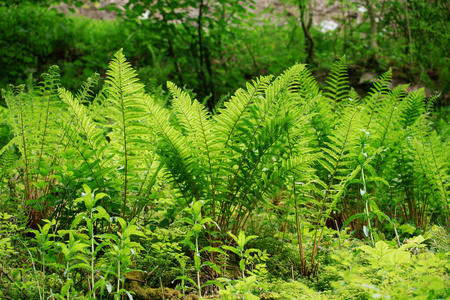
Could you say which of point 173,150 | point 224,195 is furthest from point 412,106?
point 173,150

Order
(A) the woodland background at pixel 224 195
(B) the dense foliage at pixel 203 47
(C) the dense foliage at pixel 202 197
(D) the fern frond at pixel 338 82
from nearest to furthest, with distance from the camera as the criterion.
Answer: (A) the woodland background at pixel 224 195, (C) the dense foliage at pixel 202 197, (D) the fern frond at pixel 338 82, (B) the dense foliage at pixel 203 47

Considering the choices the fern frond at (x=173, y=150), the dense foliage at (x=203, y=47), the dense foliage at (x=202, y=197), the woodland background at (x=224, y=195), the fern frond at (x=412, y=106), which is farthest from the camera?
the dense foliage at (x=203, y=47)

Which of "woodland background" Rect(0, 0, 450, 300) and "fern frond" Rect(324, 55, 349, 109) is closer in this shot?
"woodland background" Rect(0, 0, 450, 300)

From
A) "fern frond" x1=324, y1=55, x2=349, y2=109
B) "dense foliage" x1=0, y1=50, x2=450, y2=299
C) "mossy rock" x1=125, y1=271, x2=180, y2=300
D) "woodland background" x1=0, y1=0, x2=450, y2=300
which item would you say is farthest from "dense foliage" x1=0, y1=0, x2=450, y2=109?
"mossy rock" x1=125, y1=271, x2=180, y2=300

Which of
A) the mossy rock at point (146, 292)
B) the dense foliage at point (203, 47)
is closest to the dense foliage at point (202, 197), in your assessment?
the mossy rock at point (146, 292)

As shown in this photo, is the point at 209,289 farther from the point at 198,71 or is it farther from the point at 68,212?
the point at 198,71

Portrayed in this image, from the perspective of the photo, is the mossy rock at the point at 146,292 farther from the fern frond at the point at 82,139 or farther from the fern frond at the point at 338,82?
the fern frond at the point at 338,82

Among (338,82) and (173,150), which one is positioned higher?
(338,82)

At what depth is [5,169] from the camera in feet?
6.15

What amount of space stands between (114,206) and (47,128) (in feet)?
2.63

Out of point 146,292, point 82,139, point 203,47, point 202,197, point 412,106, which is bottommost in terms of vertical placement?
point 146,292

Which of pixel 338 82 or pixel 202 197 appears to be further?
pixel 338 82

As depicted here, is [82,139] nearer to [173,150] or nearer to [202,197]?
[173,150]

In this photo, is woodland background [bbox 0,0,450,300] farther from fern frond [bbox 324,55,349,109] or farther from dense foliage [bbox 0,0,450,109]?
dense foliage [bbox 0,0,450,109]
